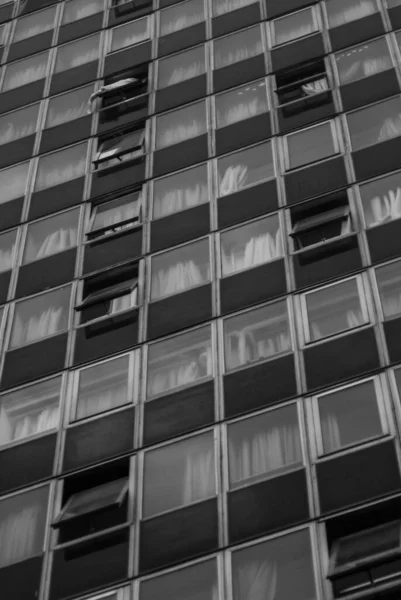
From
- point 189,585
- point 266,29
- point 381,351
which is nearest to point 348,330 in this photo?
point 381,351

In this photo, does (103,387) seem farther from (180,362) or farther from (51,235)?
(51,235)

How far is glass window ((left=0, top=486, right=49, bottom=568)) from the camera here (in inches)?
816

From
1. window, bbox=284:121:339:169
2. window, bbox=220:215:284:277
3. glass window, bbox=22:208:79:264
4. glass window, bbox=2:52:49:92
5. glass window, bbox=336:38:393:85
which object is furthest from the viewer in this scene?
glass window, bbox=2:52:49:92

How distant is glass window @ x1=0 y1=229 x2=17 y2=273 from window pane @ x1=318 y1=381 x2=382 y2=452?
9960 mm

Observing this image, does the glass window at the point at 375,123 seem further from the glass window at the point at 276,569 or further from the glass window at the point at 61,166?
the glass window at the point at 276,569

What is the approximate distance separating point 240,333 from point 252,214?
13.2 ft

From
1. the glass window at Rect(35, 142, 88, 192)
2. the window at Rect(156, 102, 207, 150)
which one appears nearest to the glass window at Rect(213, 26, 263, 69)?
the window at Rect(156, 102, 207, 150)

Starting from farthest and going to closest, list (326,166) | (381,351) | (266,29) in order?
(266,29), (326,166), (381,351)

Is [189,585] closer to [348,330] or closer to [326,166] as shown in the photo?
[348,330]

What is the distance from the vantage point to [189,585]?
1891cm

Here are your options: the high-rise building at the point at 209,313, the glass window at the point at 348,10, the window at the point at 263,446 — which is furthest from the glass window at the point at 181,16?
the window at the point at 263,446

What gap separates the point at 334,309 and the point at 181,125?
9411mm

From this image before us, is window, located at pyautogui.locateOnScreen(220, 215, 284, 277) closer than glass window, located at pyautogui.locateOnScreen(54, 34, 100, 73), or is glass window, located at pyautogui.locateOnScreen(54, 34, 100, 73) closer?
window, located at pyautogui.locateOnScreen(220, 215, 284, 277)

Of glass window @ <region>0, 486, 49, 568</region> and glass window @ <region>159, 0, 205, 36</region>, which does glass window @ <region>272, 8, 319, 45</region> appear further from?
glass window @ <region>0, 486, 49, 568</region>
